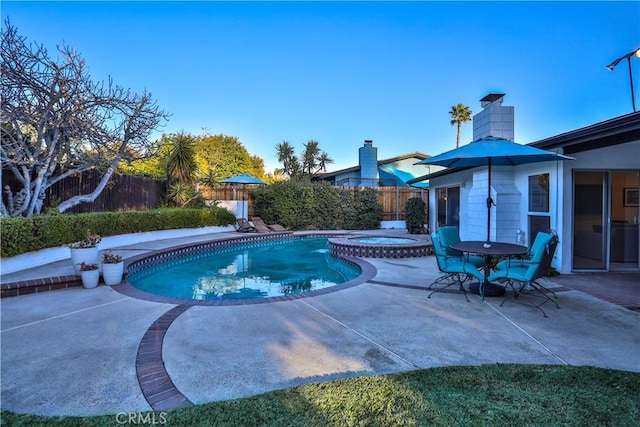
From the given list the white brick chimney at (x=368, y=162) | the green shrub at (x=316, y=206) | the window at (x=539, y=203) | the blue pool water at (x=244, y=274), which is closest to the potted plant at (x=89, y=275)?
the blue pool water at (x=244, y=274)

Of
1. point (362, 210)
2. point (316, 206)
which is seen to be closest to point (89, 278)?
point (316, 206)

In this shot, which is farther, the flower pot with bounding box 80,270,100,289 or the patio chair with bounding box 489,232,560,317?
the flower pot with bounding box 80,270,100,289

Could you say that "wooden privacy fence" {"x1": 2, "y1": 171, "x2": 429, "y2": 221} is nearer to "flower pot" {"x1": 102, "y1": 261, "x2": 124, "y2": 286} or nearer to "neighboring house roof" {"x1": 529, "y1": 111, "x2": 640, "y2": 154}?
"flower pot" {"x1": 102, "y1": 261, "x2": 124, "y2": 286}

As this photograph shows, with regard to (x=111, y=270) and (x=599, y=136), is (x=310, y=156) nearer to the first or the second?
(x=111, y=270)

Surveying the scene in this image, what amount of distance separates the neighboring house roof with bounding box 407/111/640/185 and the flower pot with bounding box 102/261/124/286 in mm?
8556

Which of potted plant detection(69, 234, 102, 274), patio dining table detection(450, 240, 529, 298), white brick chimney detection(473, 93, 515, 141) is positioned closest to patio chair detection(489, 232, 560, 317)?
patio dining table detection(450, 240, 529, 298)

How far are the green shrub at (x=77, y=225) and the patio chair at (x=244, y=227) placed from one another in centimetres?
184

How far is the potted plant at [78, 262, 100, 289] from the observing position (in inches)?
238

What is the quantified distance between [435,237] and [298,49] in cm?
1161

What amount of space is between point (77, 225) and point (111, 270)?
3.60 m

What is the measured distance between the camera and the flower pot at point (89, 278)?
237 inches

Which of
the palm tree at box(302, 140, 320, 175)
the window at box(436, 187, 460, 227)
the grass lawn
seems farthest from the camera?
the palm tree at box(302, 140, 320, 175)

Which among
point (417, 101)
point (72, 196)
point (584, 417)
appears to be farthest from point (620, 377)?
point (417, 101)

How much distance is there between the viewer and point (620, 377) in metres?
2.85
